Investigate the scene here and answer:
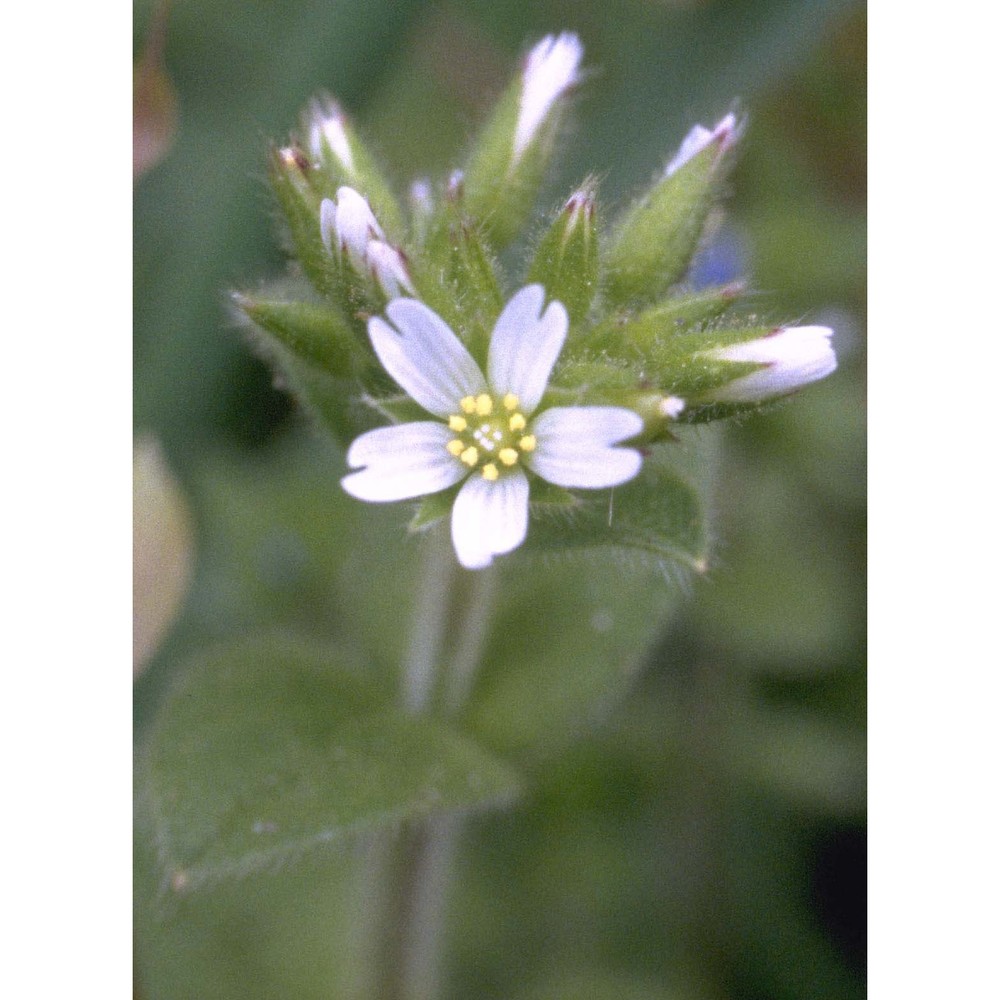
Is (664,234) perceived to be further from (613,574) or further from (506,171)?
(613,574)

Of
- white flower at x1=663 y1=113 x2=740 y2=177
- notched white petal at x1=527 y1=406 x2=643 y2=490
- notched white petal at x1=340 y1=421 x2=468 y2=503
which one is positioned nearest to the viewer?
notched white petal at x1=527 y1=406 x2=643 y2=490

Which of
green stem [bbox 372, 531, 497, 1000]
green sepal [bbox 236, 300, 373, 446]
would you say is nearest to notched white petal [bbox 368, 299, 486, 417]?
green sepal [bbox 236, 300, 373, 446]

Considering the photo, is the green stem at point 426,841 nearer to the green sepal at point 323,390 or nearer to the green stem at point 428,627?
the green stem at point 428,627

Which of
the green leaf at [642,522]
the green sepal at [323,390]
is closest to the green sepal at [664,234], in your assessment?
the green leaf at [642,522]

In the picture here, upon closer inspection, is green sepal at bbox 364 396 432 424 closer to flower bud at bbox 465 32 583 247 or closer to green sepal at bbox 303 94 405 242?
green sepal at bbox 303 94 405 242

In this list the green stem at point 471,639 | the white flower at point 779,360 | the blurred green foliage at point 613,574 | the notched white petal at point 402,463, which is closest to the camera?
the notched white petal at point 402,463

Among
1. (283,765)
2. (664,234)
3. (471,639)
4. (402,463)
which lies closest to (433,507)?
(402,463)
